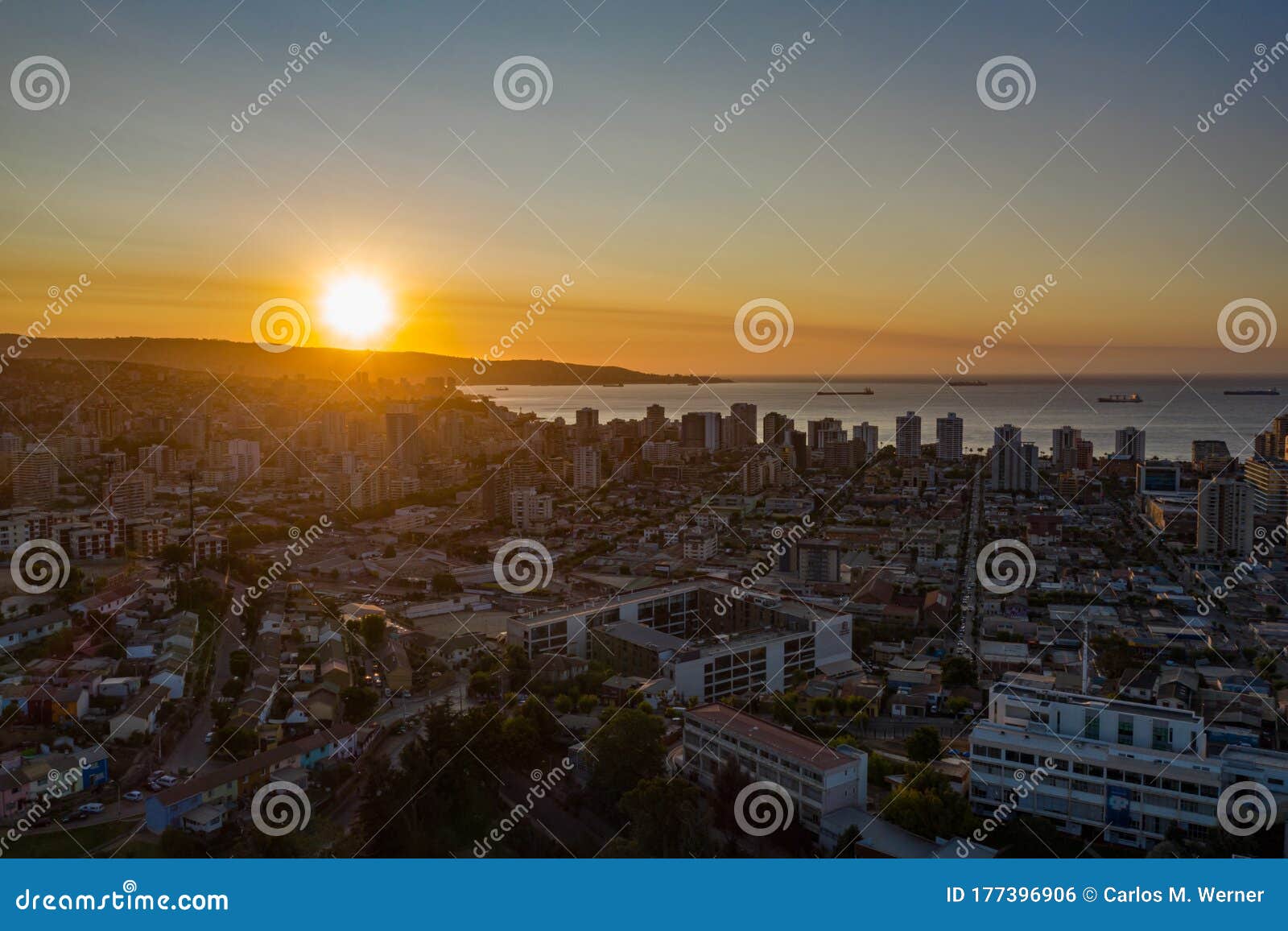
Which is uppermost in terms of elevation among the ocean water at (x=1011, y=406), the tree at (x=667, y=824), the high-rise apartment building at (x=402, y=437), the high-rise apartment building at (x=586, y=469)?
the ocean water at (x=1011, y=406)

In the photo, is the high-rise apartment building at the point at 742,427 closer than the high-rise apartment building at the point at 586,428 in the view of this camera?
No

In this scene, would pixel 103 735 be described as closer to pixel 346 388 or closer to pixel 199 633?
pixel 199 633

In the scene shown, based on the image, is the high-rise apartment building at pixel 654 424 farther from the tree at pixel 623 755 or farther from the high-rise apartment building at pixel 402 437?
the tree at pixel 623 755

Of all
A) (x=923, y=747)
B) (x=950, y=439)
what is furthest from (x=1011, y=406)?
(x=923, y=747)

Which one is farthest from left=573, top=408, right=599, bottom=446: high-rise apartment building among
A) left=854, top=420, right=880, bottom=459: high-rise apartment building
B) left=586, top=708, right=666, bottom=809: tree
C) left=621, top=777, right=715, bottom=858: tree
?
left=621, top=777, right=715, bottom=858: tree

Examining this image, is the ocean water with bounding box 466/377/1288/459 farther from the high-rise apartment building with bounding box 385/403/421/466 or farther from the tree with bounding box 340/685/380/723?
the tree with bounding box 340/685/380/723

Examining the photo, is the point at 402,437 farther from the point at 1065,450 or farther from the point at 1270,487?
the point at 1270,487

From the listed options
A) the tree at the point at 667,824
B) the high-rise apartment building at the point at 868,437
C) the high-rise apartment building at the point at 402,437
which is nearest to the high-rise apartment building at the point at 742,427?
the high-rise apartment building at the point at 868,437
